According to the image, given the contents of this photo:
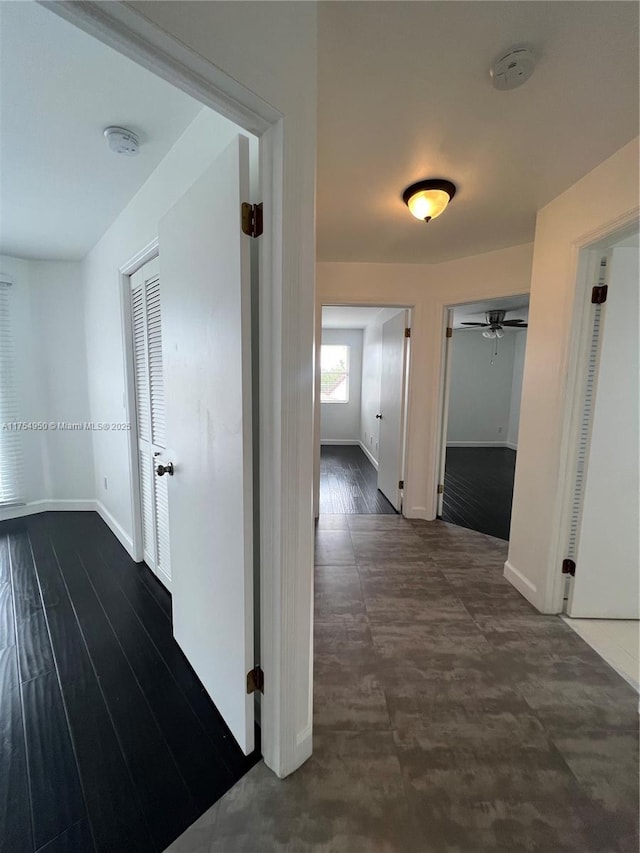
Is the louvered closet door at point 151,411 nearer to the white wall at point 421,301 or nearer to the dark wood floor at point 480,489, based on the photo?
the white wall at point 421,301

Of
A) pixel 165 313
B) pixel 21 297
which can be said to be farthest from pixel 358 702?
pixel 21 297

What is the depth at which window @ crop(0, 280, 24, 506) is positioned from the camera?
3.16 m

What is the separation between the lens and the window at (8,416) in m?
3.16

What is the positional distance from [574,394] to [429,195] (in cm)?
132

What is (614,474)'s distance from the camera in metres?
1.95

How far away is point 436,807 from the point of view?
1.11 m

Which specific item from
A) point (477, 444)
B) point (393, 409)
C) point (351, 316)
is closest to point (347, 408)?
point (351, 316)

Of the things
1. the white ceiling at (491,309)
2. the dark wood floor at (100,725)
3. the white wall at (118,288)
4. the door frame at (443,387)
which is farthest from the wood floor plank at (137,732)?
the white ceiling at (491,309)

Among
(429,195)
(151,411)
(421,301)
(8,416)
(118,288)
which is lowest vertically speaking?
(8,416)

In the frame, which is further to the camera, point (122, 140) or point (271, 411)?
point (122, 140)

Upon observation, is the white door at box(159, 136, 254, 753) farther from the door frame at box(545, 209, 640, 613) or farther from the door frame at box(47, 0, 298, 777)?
the door frame at box(545, 209, 640, 613)

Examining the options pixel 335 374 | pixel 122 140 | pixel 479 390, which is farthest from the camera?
pixel 335 374

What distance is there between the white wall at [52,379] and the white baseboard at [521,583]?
3.78m

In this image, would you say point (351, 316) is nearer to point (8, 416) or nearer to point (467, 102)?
point (467, 102)
